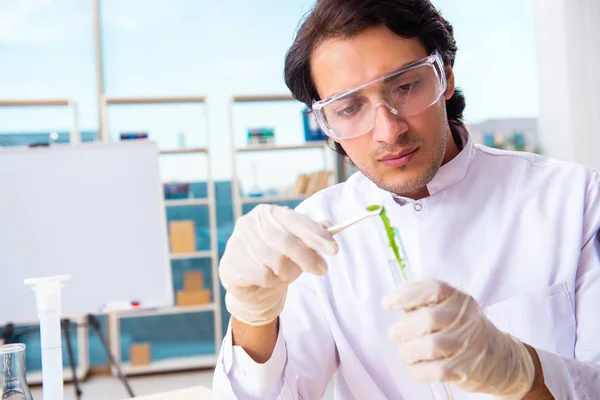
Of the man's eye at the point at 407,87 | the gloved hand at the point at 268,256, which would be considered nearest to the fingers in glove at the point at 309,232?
the gloved hand at the point at 268,256

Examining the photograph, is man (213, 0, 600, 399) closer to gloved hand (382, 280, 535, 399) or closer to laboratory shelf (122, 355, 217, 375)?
gloved hand (382, 280, 535, 399)

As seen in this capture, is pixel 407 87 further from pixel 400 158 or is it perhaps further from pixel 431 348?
pixel 431 348

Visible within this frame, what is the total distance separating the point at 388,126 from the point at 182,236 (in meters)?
3.42

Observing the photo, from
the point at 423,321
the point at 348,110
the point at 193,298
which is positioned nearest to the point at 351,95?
the point at 348,110

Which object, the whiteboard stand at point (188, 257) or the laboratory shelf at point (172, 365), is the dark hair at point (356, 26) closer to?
the whiteboard stand at point (188, 257)

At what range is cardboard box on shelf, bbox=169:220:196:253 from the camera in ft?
13.9

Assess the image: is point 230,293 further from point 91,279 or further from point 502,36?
point 502,36

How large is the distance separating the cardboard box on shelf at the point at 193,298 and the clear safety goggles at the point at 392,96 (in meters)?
3.40

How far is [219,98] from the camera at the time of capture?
187 inches

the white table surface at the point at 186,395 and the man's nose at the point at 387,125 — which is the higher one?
the man's nose at the point at 387,125

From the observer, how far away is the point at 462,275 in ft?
3.70

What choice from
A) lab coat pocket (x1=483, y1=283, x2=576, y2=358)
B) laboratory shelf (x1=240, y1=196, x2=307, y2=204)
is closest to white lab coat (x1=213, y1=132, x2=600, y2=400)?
lab coat pocket (x1=483, y1=283, x2=576, y2=358)

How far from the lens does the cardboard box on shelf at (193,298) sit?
429 centimetres

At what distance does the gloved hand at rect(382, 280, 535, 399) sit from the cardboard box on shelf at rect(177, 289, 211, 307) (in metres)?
3.68
